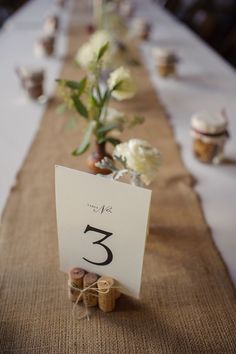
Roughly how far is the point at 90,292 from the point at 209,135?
1.75 ft

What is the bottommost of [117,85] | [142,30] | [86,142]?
[142,30]

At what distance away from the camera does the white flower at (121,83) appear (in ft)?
2.30

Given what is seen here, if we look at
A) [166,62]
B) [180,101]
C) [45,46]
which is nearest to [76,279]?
[180,101]

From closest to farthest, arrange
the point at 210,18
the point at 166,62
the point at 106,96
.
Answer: the point at 106,96, the point at 166,62, the point at 210,18

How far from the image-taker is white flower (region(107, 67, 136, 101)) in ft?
2.30

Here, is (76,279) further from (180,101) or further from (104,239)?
(180,101)

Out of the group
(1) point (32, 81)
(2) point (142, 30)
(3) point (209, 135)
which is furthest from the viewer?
(2) point (142, 30)

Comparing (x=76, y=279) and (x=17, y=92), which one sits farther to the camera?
(x=17, y=92)

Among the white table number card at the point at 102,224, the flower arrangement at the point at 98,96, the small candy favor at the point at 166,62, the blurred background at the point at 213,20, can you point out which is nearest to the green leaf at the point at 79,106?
the flower arrangement at the point at 98,96

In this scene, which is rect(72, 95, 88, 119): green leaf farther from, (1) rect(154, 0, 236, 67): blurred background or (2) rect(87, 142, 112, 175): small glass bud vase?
(1) rect(154, 0, 236, 67): blurred background

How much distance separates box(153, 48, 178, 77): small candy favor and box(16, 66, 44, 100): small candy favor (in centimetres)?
57

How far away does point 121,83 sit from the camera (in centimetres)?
70

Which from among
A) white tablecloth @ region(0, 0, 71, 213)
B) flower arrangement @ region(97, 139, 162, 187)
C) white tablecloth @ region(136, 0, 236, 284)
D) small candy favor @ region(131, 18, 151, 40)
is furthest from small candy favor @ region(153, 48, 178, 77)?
flower arrangement @ region(97, 139, 162, 187)

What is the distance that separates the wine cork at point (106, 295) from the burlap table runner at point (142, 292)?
1 centimetres
